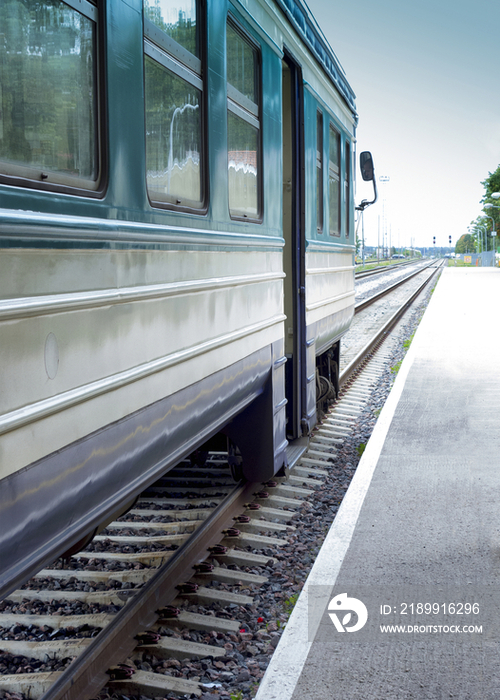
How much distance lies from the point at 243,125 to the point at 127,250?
196 centimetres

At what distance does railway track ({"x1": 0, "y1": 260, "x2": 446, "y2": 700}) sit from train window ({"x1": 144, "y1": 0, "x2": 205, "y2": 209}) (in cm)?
188

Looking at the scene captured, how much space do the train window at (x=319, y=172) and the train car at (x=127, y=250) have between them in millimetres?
1509

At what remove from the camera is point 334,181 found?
740cm

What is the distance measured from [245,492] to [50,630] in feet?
6.71

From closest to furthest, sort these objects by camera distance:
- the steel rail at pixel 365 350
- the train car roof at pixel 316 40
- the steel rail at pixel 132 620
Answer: the steel rail at pixel 132 620 < the train car roof at pixel 316 40 < the steel rail at pixel 365 350

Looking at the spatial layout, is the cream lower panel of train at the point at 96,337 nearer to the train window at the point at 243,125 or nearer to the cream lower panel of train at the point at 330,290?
the train window at the point at 243,125

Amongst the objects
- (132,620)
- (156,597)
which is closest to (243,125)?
(156,597)

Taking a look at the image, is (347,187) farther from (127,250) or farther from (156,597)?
(127,250)

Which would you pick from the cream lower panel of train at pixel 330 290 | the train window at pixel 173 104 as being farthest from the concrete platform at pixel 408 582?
the train window at pixel 173 104

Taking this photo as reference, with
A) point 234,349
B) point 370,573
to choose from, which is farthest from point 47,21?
point 370,573

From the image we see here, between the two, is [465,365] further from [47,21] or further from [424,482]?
[47,21]

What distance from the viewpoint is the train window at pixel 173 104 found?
2.84 m

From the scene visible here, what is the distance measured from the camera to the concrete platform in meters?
2.99

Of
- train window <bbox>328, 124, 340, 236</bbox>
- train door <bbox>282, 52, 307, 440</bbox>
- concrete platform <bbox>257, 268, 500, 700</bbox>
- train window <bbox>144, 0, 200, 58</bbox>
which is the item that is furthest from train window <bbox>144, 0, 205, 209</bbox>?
train window <bbox>328, 124, 340, 236</bbox>
